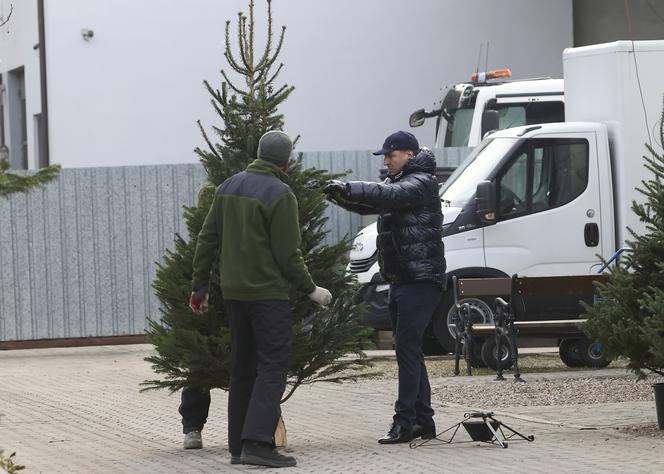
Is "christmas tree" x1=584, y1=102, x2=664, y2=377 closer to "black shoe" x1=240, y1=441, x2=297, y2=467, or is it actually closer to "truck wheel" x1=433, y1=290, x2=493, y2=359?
"black shoe" x1=240, y1=441, x2=297, y2=467

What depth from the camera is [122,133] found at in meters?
27.8

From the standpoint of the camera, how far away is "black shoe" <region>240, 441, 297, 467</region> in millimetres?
8734

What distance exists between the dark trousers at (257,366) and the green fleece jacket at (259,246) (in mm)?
100

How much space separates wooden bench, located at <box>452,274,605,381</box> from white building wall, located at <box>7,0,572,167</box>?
1320cm

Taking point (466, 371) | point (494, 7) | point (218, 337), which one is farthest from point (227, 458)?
point (494, 7)

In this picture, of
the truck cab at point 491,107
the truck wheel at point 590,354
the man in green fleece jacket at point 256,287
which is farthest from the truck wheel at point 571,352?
the man in green fleece jacket at point 256,287

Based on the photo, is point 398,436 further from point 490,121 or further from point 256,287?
point 490,121

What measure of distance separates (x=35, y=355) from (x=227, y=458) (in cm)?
1001

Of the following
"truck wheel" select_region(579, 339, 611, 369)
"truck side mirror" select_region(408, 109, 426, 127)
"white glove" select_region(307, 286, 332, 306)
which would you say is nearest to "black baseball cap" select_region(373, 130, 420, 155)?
"white glove" select_region(307, 286, 332, 306)

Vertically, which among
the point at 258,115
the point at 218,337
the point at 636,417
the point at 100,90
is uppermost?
the point at 100,90

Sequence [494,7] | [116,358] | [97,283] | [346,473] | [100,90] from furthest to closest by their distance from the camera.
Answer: [494,7] < [100,90] < [97,283] < [116,358] < [346,473]

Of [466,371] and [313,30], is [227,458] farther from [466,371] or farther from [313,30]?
[313,30]

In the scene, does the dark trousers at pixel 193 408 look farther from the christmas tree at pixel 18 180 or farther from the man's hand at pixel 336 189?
the christmas tree at pixel 18 180

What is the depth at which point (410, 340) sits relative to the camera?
9.70 m
